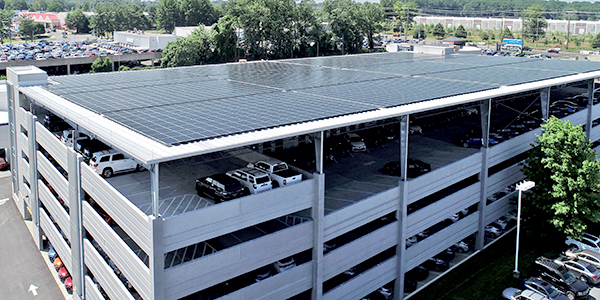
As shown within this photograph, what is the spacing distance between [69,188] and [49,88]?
1110cm

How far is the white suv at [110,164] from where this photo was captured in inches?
1088

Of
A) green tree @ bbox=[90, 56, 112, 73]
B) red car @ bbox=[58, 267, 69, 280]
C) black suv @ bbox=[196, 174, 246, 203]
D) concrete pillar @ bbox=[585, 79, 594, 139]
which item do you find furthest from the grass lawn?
green tree @ bbox=[90, 56, 112, 73]

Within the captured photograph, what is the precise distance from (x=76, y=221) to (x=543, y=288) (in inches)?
1026

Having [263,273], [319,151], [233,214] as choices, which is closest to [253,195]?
[233,214]

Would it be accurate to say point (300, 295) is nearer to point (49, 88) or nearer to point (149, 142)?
point (149, 142)

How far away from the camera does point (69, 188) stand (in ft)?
89.6

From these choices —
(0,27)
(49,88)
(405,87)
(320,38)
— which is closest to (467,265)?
(405,87)

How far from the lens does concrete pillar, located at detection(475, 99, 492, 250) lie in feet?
106

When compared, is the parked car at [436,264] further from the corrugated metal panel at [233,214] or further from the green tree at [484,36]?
the green tree at [484,36]

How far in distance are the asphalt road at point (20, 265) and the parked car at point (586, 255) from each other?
106ft

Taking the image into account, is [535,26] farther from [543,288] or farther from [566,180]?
[543,288]

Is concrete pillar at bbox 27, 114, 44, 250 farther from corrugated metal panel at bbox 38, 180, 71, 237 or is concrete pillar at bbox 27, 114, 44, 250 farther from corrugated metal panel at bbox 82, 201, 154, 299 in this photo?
corrugated metal panel at bbox 82, 201, 154, 299

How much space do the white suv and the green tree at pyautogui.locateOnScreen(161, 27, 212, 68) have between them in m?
64.2

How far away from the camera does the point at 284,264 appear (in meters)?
23.8
